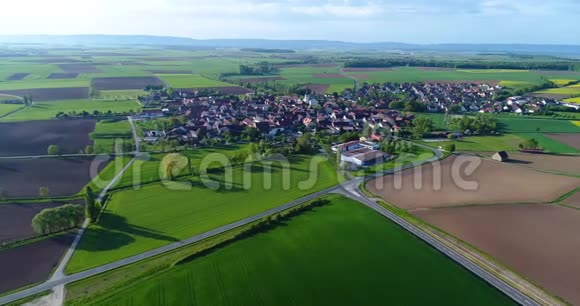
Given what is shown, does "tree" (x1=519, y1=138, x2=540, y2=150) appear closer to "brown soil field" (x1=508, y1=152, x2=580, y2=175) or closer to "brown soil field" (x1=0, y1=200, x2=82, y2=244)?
"brown soil field" (x1=508, y1=152, x2=580, y2=175)

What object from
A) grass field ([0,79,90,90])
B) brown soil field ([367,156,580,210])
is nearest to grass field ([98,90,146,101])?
grass field ([0,79,90,90])

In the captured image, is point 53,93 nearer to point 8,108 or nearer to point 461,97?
point 8,108

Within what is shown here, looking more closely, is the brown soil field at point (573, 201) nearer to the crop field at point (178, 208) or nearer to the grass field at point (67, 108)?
the crop field at point (178, 208)

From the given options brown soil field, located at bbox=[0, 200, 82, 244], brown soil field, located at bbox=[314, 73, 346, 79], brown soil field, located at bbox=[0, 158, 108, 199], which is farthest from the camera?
brown soil field, located at bbox=[314, 73, 346, 79]

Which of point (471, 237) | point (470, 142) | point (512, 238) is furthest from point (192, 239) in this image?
point (470, 142)

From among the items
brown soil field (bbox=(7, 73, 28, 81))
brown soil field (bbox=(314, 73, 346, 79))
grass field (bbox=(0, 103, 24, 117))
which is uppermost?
brown soil field (bbox=(314, 73, 346, 79))

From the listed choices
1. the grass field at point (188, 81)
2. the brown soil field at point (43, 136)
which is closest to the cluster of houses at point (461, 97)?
the grass field at point (188, 81)
